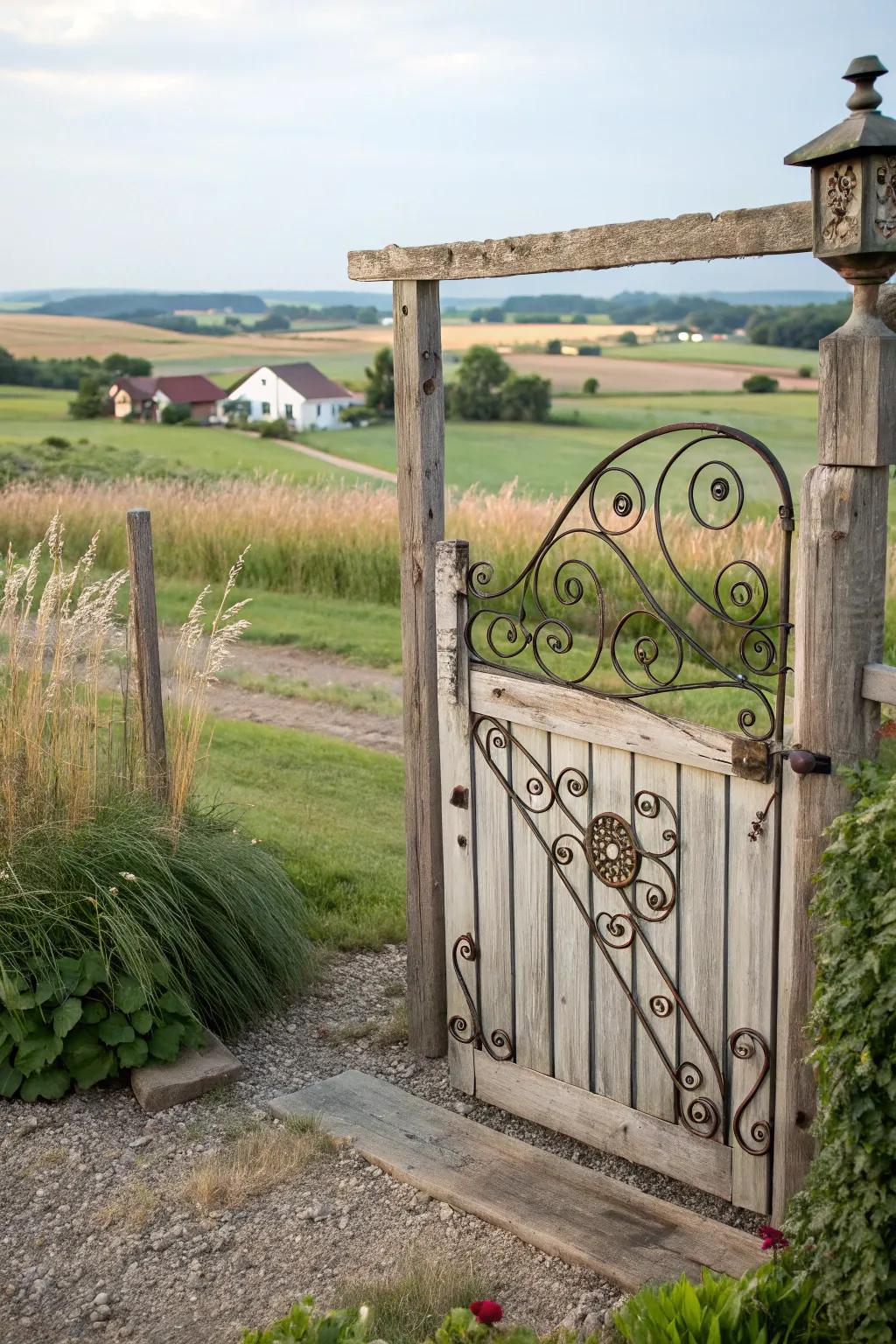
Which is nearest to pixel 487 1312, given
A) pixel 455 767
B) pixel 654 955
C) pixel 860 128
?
pixel 654 955

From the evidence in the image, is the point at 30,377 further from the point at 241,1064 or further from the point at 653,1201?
the point at 653,1201

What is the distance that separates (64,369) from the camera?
19.1m

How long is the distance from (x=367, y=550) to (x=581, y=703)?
9.18 metres

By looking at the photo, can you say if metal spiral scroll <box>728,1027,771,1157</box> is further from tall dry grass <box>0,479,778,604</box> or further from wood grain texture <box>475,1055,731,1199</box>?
tall dry grass <box>0,479,778,604</box>

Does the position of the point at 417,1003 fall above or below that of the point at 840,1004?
below

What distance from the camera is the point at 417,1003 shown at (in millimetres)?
4129

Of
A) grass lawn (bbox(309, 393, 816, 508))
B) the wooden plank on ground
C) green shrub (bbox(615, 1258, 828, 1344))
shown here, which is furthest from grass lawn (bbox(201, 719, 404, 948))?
grass lawn (bbox(309, 393, 816, 508))

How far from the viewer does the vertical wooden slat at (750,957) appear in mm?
3004

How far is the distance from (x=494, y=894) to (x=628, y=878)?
1.84 feet

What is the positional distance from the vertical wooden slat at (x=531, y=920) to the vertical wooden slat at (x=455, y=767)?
0.19 m

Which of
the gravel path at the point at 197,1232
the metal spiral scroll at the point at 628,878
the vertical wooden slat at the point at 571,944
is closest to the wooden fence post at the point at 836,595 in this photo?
the metal spiral scroll at the point at 628,878

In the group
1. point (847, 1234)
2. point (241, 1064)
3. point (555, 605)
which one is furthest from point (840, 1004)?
point (555, 605)

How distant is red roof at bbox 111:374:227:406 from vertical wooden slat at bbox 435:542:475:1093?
16.3 metres

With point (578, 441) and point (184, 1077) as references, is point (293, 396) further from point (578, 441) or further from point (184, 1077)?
point (184, 1077)
